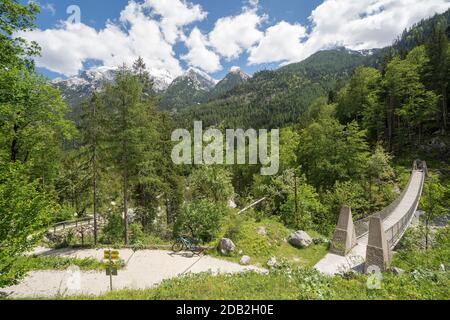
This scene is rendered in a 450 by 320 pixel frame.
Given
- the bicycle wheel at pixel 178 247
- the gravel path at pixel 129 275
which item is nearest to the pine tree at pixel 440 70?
the gravel path at pixel 129 275

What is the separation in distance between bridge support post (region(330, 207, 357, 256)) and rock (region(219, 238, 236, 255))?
624 cm

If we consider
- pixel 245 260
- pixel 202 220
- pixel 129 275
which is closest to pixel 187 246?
pixel 202 220

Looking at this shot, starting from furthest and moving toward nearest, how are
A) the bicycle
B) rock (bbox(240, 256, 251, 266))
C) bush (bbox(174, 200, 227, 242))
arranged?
1. bush (bbox(174, 200, 227, 242))
2. the bicycle
3. rock (bbox(240, 256, 251, 266))

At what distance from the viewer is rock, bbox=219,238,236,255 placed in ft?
42.9

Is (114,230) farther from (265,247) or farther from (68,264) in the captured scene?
(265,247)

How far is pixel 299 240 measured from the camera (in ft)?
47.7

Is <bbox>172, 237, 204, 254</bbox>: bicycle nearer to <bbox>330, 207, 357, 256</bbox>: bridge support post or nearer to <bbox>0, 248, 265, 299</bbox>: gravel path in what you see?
<bbox>0, 248, 265, 299</bbox>: gravel path

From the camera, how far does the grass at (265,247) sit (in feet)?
42.6

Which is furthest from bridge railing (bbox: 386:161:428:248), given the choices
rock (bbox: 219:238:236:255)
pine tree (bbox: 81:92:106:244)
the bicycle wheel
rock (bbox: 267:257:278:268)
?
pine tree (bbox: 81:92:106:244)


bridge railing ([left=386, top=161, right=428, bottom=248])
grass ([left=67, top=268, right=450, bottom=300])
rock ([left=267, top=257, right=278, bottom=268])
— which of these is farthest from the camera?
bridge railing ([left=386, top=161, right=428, bottom=248])

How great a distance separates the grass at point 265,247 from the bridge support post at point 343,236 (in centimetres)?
74

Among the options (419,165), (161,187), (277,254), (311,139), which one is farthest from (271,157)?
(419,165)

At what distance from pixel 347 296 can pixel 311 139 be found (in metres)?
26.1

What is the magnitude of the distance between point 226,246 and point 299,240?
4775 millimetres
